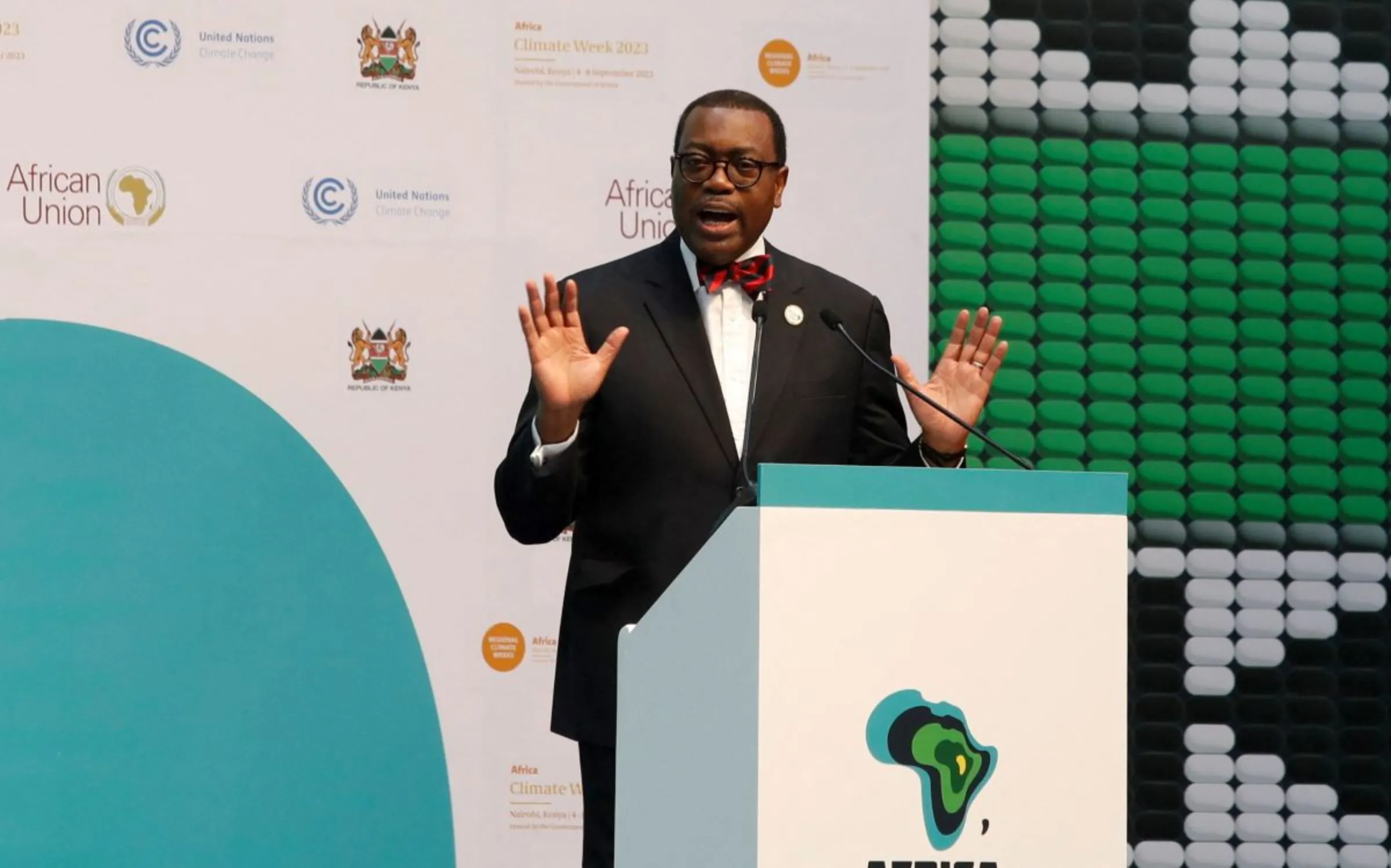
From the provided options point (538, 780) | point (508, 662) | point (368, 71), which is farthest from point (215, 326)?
point (538, 780)

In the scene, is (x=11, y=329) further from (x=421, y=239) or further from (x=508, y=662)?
(x=508, y=662)

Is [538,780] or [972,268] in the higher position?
[972,268]

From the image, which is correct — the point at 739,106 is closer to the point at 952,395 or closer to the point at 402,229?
the point at 952,395

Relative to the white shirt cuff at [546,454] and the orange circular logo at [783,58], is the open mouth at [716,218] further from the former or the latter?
the orange circular logo at [783,58]

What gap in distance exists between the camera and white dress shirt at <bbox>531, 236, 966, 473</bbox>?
286 cm

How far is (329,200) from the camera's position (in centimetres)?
424

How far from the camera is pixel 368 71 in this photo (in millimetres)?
4273

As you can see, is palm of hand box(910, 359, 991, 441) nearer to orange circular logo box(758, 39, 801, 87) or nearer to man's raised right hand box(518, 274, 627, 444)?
man's raised right hand box(518, 274, 627, 444)

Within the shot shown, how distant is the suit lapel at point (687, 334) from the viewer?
279cm

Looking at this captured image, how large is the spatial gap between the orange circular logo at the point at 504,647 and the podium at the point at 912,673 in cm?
225

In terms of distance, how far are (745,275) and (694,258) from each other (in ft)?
0.33

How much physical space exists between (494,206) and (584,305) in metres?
1.46

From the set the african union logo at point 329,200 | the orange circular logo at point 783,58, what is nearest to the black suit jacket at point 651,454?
the african union logo at point 329,200

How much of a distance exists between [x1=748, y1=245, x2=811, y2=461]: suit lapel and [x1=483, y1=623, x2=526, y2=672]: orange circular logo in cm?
160
